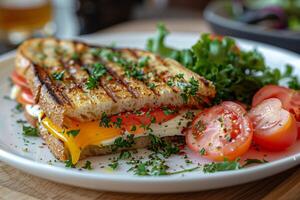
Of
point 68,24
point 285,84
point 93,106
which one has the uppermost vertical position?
point 93,106

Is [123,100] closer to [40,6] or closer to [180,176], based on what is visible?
[180,176]

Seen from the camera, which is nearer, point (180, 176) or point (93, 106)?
point (180, 176)

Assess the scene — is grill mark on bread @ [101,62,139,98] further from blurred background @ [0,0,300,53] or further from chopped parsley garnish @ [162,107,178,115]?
blurred background @ [0,0,300,53]

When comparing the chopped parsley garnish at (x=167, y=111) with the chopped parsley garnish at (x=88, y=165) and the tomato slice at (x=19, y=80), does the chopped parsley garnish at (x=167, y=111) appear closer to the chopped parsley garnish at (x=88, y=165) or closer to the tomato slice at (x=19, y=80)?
the chopped parsley garnish at (x=88, y=165)

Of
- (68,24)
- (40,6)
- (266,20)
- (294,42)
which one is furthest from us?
(68,24)

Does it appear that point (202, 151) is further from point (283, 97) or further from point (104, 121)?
point (283, 97)

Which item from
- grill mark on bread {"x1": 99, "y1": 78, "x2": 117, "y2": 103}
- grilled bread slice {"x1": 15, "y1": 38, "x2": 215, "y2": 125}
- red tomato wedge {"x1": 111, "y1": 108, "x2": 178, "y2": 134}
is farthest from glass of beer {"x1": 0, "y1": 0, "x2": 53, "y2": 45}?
red tomato wedge {"x1": 111, "y1": 108, "x2": 178, "y2": 134}

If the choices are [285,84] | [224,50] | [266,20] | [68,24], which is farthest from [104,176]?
[68,24]

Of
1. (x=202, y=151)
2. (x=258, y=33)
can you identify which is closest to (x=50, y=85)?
(x=202, y=151)
